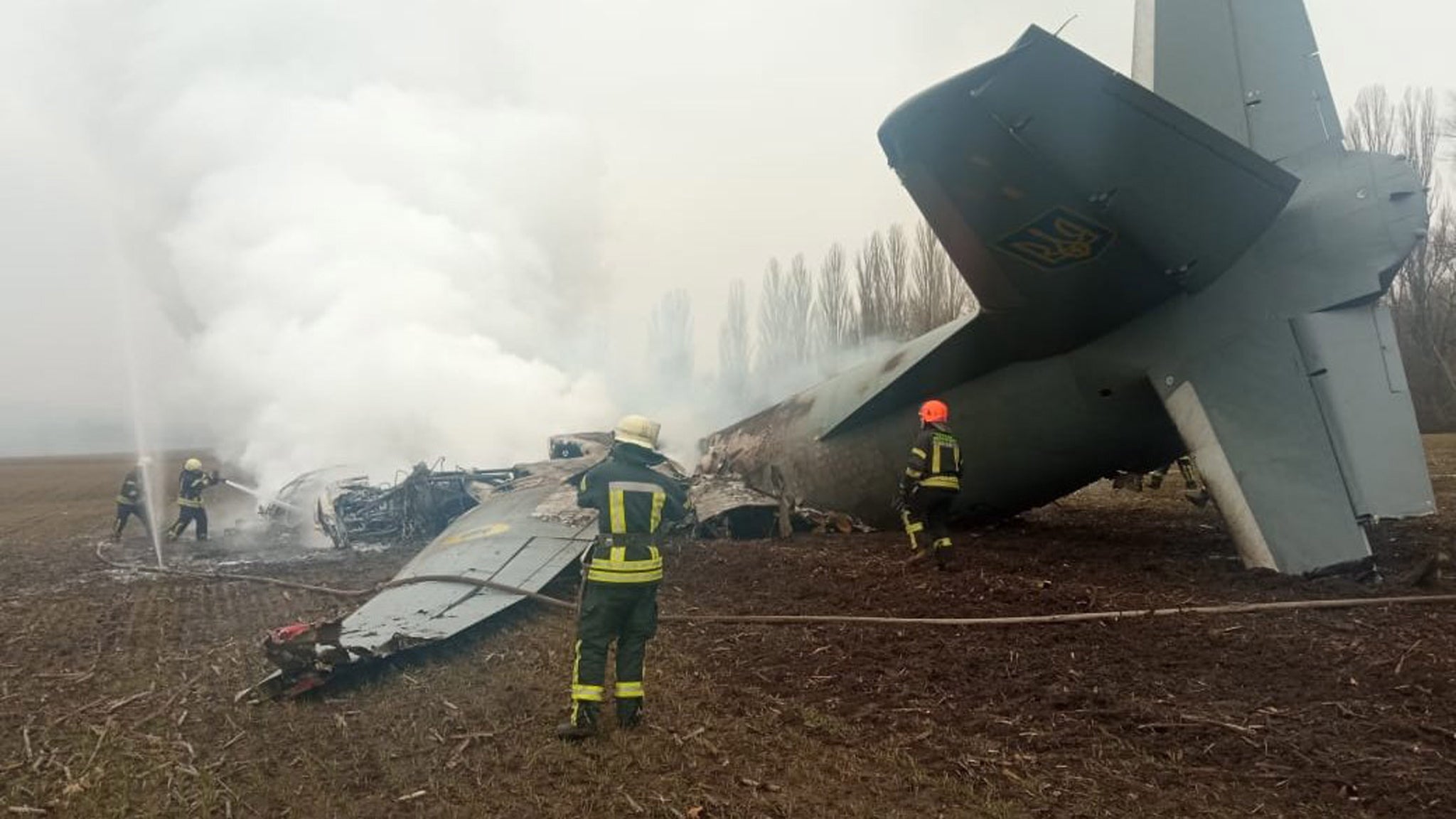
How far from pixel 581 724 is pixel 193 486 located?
13615mm

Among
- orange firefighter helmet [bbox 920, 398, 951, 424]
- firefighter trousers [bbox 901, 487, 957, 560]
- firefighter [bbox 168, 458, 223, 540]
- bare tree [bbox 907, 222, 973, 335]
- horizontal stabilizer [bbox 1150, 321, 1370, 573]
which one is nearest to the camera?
horizontal stabilizer [bbox 1150, 321, 1370, 573]

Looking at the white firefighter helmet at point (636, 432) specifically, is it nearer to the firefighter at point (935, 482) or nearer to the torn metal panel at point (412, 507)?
the firefighter at point (935, 482)

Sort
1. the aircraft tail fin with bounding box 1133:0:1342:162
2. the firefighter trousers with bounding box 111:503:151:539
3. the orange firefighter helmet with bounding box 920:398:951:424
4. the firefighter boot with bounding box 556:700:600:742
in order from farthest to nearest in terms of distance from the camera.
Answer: the firefighter trousers with bounding box 111:503:151:539 → the orange firefighter helmet with bounding box 920:398:951:424 → the aircraft tail fin with bounding box 1133:0:1342:162 → the firefighter boot with bounding box 556:700:600:742

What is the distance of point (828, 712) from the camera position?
5.13 meters

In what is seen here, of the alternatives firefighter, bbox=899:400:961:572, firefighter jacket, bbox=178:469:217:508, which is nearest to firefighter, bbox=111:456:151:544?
firefighter jacket, bbox=178:469:217:508

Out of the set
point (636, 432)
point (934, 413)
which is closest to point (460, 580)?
point (636, 432)

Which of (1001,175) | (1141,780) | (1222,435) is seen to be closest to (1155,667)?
(1141,780)

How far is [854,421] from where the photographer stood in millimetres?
10906

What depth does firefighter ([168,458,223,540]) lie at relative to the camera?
15.6m

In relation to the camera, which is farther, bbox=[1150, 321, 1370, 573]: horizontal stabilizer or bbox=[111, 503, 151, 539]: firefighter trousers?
bbox=[111, 503, 151, 539]: firefighter trousers

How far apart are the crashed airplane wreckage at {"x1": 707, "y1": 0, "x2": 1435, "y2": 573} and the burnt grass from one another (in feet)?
3.23

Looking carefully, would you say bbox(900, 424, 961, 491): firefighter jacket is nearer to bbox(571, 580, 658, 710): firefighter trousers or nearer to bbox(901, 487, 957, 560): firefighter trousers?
bbox(901, 487, 957, 560): firefighter trousers

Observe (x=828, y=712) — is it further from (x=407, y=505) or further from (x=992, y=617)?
(x=407, y=505)

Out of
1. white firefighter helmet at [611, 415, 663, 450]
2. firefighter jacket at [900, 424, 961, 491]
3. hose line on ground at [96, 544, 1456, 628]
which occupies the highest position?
white firefighter helmet at [611, 415, 663, 450]
